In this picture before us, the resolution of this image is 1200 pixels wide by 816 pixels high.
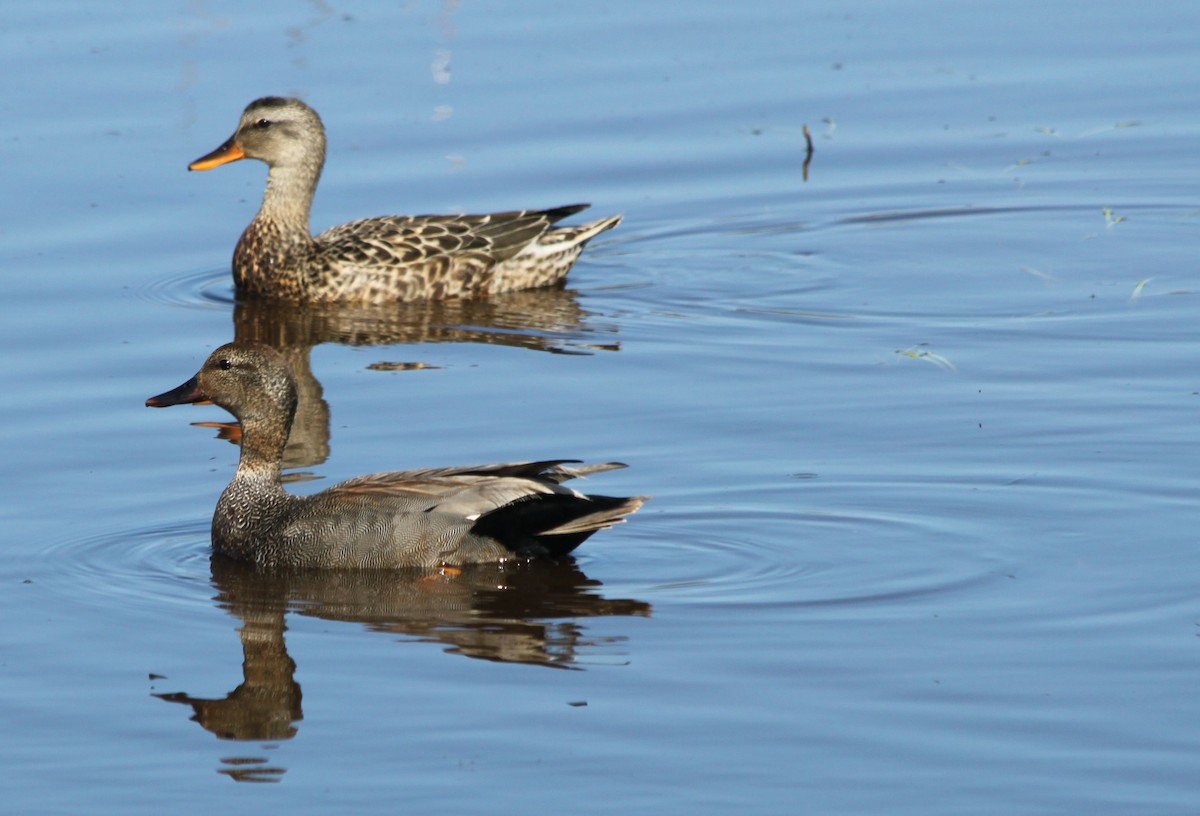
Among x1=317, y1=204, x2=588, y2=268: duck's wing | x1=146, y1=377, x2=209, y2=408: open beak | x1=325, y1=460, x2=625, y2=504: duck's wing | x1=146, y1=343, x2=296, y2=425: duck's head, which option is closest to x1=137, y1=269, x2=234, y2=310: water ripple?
x1=317, y1=204, x2=588, y2=268: duck's wing

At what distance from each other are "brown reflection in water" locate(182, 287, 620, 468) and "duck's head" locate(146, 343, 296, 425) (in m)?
1.78

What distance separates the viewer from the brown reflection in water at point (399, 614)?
7266 millimetres

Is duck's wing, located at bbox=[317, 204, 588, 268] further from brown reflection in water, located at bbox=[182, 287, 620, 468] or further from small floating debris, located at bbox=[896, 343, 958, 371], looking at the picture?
small floating debris, located at bbox=[896, 343, 958, 371]

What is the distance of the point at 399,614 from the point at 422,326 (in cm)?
519

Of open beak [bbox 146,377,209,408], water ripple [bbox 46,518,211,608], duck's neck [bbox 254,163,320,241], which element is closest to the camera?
water ripple [bbox 46,518,211,608]

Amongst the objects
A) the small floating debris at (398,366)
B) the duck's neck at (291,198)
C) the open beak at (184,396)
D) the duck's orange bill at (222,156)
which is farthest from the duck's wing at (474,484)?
the duck's orange bill at (222,156)

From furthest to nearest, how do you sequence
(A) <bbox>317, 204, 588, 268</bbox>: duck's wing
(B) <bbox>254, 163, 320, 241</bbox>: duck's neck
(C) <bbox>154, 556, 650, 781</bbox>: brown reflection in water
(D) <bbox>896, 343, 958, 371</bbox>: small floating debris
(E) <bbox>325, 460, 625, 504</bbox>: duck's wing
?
(B) <bbox>254, 163, 320, 241</bbox>: duck's neck
(A) <bbox>317, 204, 588, 268</bbox>: duck's wing
(D) <bbox>896, 343, 958, 371</bbox>: small floating debris
(E) <bbox>325, 460, 625, 504</bbox>: duck's wing
(C) <bbox>154, 556, 650, 781</bbox>: brown reflection in water

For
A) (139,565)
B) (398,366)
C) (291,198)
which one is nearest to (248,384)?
(139,565)

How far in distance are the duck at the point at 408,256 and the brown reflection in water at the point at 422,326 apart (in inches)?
3.8

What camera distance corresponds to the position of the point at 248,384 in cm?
934

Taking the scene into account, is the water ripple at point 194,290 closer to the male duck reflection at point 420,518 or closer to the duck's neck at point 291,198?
the duck's neck at point 291,198

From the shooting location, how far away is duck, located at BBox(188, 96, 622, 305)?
45.2 feet

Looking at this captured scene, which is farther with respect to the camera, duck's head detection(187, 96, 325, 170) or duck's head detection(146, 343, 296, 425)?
duck's head detection(187, 96, 325, 170)

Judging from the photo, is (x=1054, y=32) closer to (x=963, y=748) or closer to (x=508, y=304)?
(x=508, y=304)
